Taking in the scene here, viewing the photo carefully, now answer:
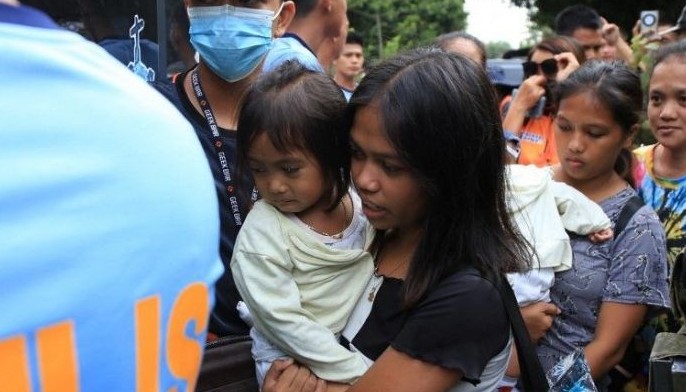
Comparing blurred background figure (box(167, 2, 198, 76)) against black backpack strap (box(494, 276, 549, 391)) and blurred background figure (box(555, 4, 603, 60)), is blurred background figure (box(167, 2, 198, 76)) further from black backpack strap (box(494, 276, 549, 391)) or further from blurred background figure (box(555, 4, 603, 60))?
blurred background figure (box(555, 4, 603, 60))

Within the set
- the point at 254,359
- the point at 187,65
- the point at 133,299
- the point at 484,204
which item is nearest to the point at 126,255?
the point at 133,299

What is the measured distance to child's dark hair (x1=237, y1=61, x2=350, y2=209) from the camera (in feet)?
7.06

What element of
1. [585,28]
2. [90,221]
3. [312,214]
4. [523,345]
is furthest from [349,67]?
[90,221]

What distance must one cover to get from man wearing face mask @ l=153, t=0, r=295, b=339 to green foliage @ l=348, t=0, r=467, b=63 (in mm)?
21090

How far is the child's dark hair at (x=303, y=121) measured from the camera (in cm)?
215

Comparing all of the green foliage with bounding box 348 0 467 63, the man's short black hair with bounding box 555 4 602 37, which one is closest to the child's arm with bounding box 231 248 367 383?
the man's short black hair with bounding box 555 4 602 37

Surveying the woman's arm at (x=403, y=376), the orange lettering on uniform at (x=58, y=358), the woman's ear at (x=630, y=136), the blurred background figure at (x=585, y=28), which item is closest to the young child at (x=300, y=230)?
the woman's arm at (x=403, y=376)

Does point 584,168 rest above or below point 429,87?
below

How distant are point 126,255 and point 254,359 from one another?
4.40 ft

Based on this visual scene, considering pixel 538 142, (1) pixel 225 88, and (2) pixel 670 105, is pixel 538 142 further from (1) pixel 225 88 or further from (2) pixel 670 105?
(1) pixel 225 88

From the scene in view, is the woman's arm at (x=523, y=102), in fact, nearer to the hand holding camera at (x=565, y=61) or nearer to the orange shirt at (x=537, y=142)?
the orange shirt at (x=537, y=142)

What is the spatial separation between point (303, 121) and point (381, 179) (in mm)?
351

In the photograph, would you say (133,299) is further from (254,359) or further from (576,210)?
(576,210)

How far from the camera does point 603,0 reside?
690 inches
